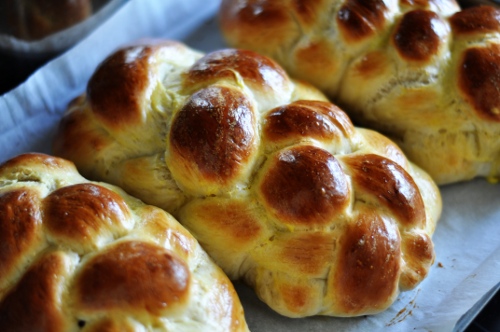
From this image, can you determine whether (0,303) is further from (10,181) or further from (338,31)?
(338,31)

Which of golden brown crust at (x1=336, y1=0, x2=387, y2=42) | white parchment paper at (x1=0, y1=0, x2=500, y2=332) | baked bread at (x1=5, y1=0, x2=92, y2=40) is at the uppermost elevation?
baked bread at (x1=5, y1=0, x2=92, y2=40)

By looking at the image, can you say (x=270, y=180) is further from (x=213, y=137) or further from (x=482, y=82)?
(x=482, y=82)

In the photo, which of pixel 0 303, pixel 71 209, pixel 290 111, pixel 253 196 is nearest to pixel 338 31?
pixel 290 111

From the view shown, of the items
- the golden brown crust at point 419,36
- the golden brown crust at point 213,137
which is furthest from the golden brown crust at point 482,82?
the golden brown crust at point 213,137

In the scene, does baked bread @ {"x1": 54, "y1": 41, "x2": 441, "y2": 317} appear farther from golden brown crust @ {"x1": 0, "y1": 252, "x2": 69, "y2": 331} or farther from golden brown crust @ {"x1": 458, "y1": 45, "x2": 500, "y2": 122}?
golden brown crust @ {"x1": 0, "y1": 252, "x2": 69, "y2": 331}

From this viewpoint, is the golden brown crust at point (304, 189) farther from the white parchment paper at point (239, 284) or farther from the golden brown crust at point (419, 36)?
the golden brown crust at point (419, 36)

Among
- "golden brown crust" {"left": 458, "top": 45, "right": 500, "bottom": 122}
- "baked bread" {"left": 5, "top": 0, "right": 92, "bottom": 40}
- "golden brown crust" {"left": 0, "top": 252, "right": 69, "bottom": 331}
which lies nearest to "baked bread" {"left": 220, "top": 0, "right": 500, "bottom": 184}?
"golden brown crust" {"left": 458, "top": 45, "right": 500, "bottom": 122}

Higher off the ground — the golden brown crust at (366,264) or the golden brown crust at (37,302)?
the golden brown crust at (37,302)
